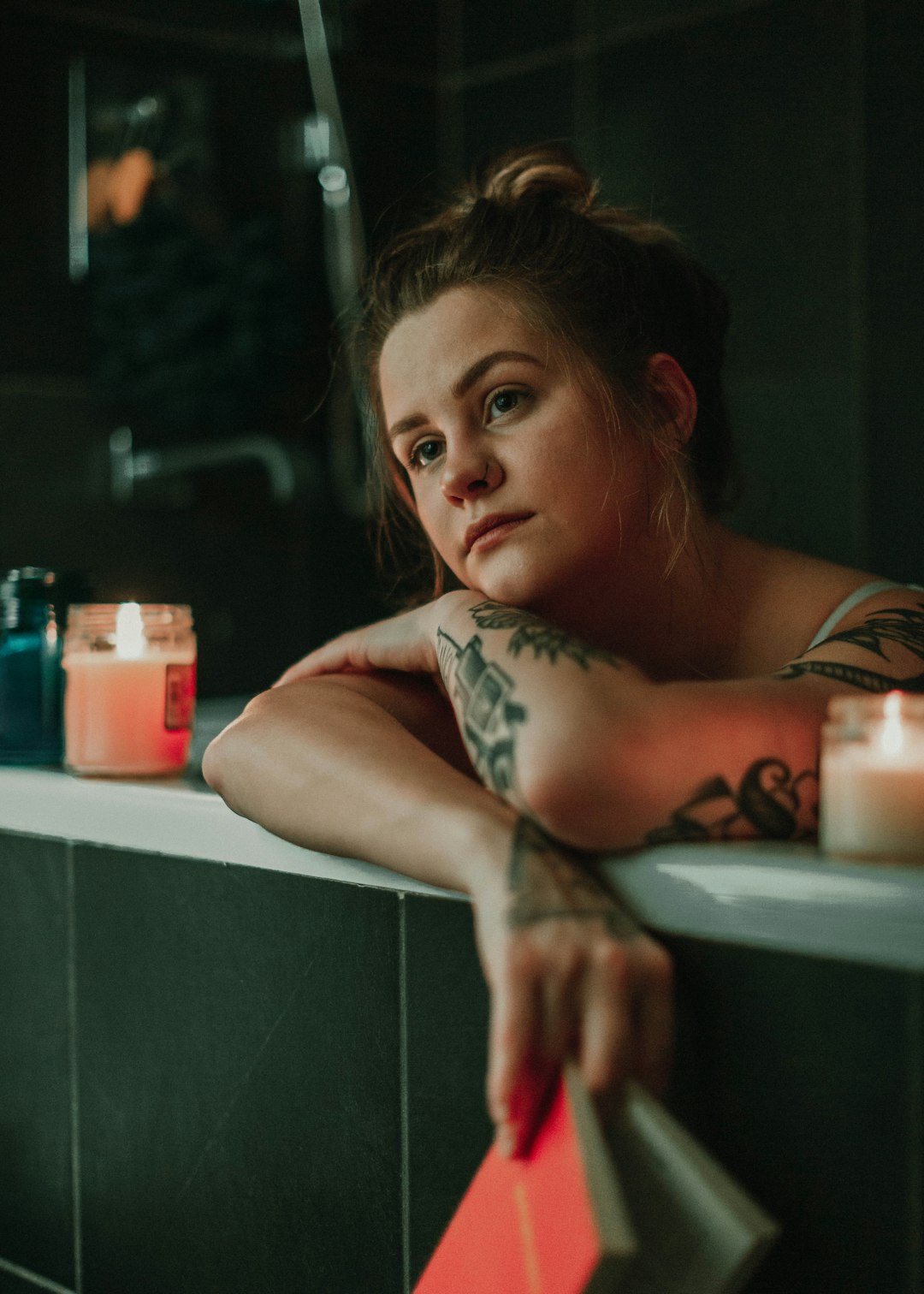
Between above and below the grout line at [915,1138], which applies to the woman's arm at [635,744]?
above

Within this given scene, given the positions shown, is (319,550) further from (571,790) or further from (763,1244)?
(763,1244)

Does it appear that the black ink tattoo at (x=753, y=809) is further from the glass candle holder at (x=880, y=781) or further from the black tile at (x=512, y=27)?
the black tile at (x=512, y=27)

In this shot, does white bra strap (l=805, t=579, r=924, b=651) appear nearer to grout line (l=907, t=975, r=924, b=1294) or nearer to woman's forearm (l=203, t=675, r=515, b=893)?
woman's forearm (l=203, t=675, r=515, b=893)

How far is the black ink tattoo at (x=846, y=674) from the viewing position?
0.85 metres

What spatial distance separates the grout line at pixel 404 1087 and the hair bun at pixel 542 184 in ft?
2.14

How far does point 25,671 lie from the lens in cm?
130

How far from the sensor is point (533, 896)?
2.22 feet

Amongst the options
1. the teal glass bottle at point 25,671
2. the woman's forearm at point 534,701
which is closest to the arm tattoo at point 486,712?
the woman's forearm at point 534,701

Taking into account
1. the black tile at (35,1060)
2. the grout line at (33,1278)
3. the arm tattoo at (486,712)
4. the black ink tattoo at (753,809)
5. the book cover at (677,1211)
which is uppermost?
the arm tattoo at (486,712)

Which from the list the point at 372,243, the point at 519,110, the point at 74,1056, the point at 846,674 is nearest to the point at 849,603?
the point at 846,674

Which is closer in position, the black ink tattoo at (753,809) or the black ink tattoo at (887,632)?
the black ink tattoo at (753,809)

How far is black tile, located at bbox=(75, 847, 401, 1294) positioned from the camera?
2.92ft

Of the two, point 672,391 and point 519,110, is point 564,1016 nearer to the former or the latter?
point 672,391

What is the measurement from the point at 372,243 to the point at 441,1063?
5.78ft
